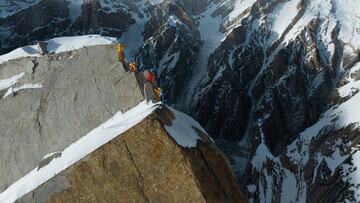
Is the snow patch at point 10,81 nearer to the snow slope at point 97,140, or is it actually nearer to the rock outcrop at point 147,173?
the snow slope at point 97,140

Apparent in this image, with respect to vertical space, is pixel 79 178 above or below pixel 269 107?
above

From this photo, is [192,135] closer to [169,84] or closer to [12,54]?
[12,54]

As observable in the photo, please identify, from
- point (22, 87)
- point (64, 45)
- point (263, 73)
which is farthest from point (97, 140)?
point (263, 73)

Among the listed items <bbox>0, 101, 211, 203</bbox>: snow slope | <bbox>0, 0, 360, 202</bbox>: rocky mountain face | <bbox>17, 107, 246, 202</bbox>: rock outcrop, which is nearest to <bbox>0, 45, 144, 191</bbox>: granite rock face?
<bbox>0, 101, 211, 203</bbox>: snow slope

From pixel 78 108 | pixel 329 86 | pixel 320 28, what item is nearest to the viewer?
pixel 78 108

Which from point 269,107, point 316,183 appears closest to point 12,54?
point 316,183

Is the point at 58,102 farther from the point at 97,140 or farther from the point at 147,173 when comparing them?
the point at 147,173
